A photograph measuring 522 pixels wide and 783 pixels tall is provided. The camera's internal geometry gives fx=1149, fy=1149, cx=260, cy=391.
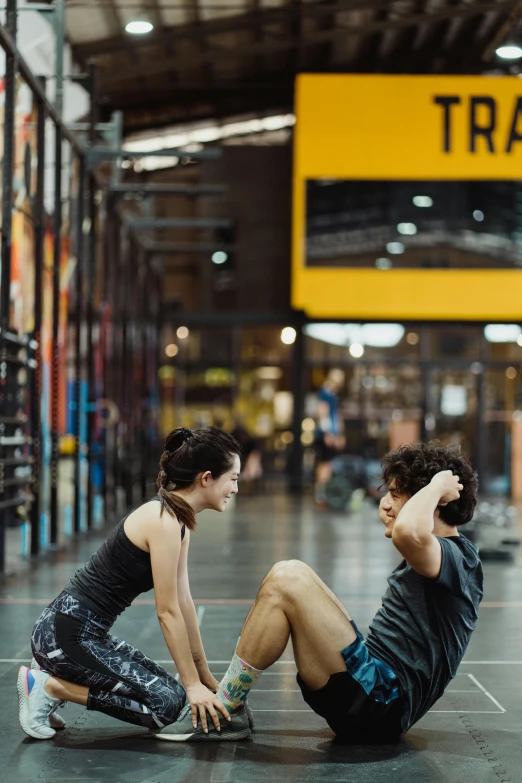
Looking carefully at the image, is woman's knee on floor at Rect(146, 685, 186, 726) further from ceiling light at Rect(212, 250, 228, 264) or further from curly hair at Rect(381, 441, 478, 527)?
ceiling light at Rect(212, 250, 228, 264)

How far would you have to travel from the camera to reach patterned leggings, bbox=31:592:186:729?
150 inches

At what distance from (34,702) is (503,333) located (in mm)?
18164

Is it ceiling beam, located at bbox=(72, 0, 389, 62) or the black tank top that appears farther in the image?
ceiling beam, located at bbox=(72, 0, 389, 62)

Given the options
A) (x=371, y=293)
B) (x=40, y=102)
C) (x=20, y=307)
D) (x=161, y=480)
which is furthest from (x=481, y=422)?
(x=161, y=480)

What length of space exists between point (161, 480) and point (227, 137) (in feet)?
73.5

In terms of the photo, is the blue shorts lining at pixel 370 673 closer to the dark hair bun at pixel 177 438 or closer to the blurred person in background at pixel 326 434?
the dark hair bun at pixel 177 438

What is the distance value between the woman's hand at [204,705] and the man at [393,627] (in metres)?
0.10

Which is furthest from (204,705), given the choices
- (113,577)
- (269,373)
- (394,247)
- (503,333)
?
(269,373)

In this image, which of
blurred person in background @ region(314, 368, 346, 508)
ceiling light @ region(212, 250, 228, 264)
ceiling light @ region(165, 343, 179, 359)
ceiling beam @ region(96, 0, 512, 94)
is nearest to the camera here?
blurred person in background @ region(314, 368, 346, 508)

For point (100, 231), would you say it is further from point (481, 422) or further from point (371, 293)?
point (481, 422)

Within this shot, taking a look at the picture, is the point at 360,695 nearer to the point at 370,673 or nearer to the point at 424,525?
the point at 370,673

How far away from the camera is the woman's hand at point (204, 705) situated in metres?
3.73

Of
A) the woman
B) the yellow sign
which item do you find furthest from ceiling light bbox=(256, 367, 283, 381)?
the woman

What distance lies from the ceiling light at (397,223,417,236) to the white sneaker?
57.0 ft
